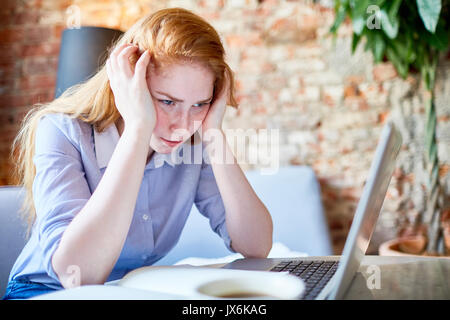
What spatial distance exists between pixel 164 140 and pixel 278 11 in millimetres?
1548

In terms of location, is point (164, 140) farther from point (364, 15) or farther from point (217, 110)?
point (364, 15)

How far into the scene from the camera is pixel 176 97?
0.91 m

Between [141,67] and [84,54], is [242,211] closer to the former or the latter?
[141,67]

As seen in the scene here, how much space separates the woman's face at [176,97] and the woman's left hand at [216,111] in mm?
94

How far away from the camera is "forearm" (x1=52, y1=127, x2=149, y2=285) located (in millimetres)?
709

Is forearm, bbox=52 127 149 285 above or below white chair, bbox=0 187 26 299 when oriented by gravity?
above

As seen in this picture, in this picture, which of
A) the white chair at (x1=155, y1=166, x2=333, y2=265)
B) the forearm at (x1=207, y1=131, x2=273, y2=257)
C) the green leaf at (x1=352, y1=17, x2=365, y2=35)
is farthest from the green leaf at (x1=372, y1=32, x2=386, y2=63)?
the forearm at (x1=207, y1=131, x2=273, y2=257)

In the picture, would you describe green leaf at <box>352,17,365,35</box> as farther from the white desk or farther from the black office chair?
the white desk

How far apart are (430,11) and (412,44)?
0.33m

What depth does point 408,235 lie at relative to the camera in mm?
2152

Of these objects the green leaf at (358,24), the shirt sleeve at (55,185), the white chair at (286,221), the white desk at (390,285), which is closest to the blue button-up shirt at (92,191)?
the shirt sleeve at (55,185)

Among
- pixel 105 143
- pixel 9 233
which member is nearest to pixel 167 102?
pixel 105 143
